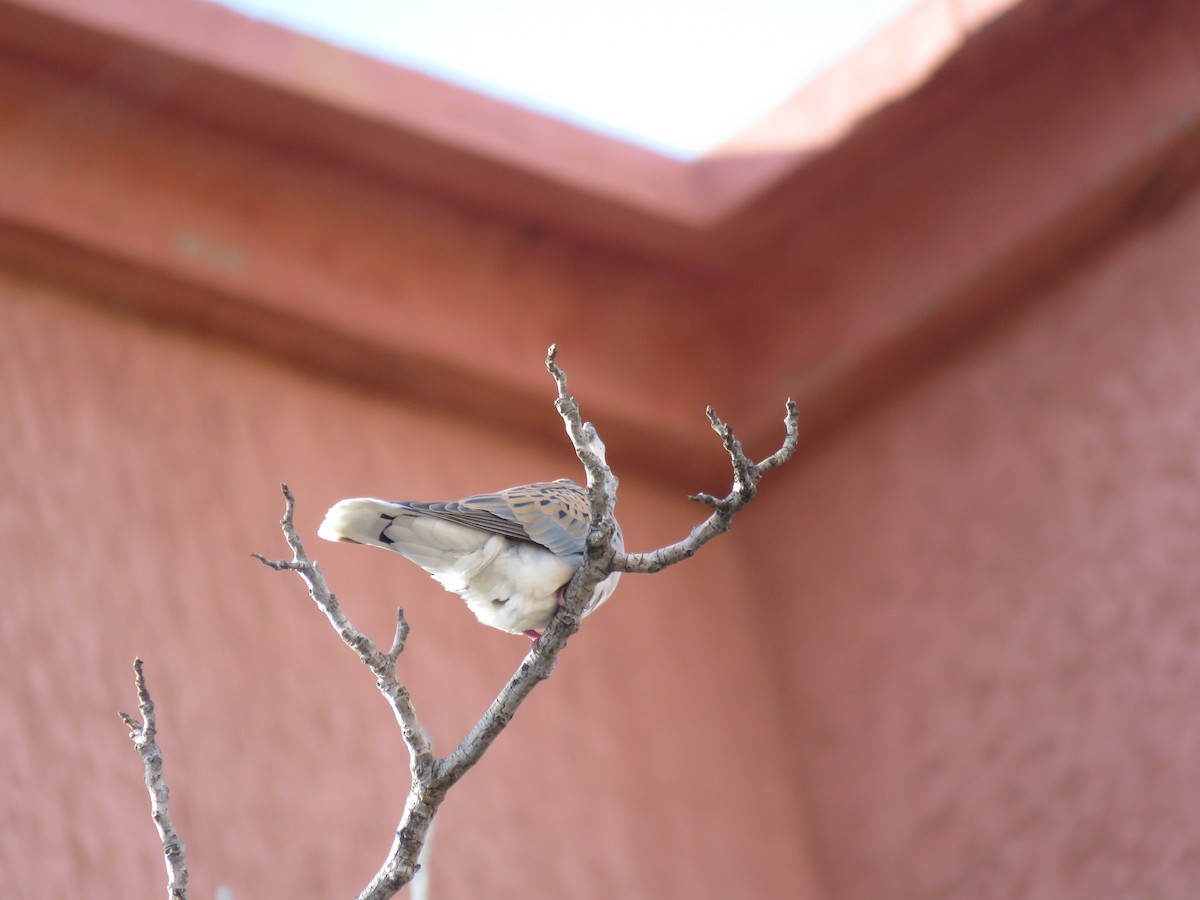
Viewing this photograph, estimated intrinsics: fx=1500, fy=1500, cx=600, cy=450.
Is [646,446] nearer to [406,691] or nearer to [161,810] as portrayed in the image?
[406,691]

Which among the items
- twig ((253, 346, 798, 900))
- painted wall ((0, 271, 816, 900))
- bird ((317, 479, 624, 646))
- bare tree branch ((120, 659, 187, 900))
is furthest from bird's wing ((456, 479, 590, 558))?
painted wall ((0, 271, 816, 900))

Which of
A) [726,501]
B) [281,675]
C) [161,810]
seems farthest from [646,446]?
[161,810]

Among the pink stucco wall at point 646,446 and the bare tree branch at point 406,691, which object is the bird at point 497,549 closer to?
the bare tree branch at point 406,691

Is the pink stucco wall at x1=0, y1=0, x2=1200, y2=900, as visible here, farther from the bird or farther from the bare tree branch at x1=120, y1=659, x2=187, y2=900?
the bare tree branch at x1=120, y1=659, x2=187, y2=900

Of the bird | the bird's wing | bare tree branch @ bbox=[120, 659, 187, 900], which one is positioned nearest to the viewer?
bare tree branch @ bbox=[120, 659, 187, 900]

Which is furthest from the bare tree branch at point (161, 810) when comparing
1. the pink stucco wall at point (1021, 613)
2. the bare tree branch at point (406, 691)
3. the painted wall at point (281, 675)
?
the pink stucco wall at point (1021, 613)

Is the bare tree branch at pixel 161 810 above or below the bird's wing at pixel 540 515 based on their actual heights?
below

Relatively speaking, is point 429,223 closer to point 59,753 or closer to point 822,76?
point 822,76

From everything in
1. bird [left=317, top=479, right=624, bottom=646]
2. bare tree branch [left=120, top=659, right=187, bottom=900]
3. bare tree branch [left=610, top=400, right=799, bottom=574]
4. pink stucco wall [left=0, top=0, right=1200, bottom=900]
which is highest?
pink stucco wall [left=0, top=0, right=1200, bottom=900]

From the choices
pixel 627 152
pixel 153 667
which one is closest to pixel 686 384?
pixel 627 152

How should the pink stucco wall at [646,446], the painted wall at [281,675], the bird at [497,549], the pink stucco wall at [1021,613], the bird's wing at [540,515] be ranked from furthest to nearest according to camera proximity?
1. the pink stucco wall at [1021,613]
2. the pink stucco wall at [646,446]
3. the painted wall at [281,675]
4. the bird's wing at [540,515]
5. the bird at [497,549]
